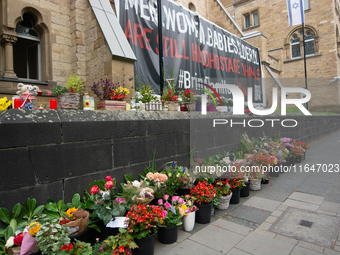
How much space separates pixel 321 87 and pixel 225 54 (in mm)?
7791

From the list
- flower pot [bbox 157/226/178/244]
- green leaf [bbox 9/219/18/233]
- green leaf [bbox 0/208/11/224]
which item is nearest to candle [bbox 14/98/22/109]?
green leaf [bbox 0/208/11/224]

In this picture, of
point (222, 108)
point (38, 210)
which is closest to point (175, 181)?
point (38, 210)

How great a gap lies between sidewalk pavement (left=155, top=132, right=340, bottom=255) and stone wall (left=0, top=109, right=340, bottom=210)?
4.20 feet

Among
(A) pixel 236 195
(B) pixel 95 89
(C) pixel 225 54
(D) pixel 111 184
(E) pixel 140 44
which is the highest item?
(C) pixel 225 54

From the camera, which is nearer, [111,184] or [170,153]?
[111,184]

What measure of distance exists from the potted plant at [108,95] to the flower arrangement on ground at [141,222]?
1.92 meters

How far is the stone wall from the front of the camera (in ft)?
7.72

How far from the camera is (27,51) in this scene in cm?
619

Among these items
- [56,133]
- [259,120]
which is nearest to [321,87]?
[259,120]

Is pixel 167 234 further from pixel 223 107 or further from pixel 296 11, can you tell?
pixel 296 11

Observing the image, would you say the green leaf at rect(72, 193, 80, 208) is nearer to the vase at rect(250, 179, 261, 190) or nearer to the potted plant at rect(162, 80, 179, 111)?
the potted plant at rect(162, 80, 179, 111)

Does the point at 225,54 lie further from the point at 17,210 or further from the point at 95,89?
the point at 17,210

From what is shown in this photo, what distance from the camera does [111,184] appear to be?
2594mm

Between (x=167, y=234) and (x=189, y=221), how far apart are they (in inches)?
16.2
